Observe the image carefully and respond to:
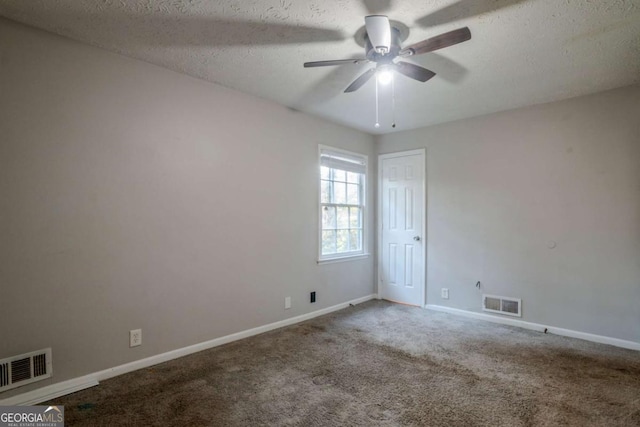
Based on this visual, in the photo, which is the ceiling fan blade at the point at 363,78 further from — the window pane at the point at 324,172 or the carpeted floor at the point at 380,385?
the carpeted floor at the point at 380,385

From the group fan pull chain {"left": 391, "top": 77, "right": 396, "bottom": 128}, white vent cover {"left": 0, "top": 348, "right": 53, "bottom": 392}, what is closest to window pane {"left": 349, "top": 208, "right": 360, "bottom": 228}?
fan pull chain {"left": 391, "top": 77, "right": 396, "bottom": 128}

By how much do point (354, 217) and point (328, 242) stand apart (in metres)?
0.61

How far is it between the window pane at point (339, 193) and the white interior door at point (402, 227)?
27.4 inches

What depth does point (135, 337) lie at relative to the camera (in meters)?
2.63

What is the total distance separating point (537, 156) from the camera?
3.66 metres

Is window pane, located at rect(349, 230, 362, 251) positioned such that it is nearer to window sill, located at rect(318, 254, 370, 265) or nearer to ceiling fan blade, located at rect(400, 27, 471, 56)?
window sill, located at rect(318, 254, 370, 265)

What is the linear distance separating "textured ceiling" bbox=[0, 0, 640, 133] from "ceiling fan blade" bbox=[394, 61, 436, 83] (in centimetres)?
22

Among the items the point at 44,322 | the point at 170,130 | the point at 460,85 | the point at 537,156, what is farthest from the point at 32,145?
the point at 537,156

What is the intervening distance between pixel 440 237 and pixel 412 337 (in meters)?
1.51

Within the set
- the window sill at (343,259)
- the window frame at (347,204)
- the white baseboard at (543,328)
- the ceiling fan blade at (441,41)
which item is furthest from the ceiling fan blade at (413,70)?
the white baseboard at (543,328)

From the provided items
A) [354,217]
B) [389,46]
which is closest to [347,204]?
[354,217]

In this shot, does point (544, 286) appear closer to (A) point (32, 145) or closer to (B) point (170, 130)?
(B) point (170, 130)

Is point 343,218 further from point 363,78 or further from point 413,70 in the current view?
point 413,70

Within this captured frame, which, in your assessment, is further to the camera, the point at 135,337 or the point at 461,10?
the point at 135,337
